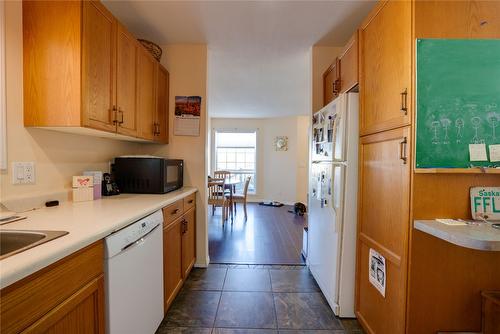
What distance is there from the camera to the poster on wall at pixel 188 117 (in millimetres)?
2562

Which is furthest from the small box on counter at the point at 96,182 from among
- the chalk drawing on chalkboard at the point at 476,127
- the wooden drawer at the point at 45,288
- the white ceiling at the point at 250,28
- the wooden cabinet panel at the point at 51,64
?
the chalk drawing on chalkboard at the point at 476,127

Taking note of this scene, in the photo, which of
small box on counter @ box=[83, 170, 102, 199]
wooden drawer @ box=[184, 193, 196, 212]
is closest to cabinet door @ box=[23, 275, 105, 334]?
small box on counter @ box=[83, 170, 102, 199]

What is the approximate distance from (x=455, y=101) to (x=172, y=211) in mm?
1825

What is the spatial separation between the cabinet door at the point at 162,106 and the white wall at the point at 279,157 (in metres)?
4.22

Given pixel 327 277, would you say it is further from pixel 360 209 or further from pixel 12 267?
pixel 12 267

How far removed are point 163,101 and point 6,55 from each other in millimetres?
1255

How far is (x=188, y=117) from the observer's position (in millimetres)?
2564

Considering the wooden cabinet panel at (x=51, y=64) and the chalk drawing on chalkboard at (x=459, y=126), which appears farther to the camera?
the wooden cabinet panel at (x=51, y=64)

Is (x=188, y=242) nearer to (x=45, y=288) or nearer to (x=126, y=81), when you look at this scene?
(x=126, y=81)

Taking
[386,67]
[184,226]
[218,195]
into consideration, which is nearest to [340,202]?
[386,67]

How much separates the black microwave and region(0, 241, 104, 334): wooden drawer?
1.07 m

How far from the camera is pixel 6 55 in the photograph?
51.1 inches

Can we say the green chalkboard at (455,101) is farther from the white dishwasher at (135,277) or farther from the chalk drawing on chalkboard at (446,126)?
the white dishwasher at (135,277)

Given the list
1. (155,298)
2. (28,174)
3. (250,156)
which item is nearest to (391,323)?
(155,298)
